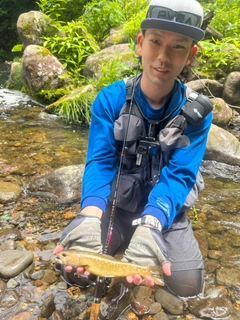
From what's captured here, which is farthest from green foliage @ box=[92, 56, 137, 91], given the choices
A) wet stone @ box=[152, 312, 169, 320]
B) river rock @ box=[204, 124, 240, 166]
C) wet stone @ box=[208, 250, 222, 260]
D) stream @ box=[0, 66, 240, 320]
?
wet stone @ box=[152, 312, 169, 320]

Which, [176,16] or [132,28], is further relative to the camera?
[132,28]

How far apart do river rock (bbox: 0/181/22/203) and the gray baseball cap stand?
278 centimetres

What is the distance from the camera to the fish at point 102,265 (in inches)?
85.6

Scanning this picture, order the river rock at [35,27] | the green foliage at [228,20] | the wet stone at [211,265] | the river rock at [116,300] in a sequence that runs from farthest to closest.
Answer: the river rock at [35,27], the green foliage at [228,20], the wet stone at [211,265], the river rock at [116,300]

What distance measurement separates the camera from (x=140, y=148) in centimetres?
289

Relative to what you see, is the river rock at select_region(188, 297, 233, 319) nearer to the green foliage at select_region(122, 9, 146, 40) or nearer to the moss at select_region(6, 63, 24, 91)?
the green foliage at select_region(122, 9, 146, 40)

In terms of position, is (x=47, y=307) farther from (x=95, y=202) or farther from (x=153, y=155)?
(x=153, y=155)

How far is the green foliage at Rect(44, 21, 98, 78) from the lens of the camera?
984 centimetres

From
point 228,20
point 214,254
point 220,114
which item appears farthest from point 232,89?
point 214,254

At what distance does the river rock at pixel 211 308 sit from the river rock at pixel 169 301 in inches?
4.0

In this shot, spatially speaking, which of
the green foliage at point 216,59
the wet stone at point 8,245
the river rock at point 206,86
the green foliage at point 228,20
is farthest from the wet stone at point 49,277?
the green foliage at point 228,20

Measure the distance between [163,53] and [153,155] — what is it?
2.94ft

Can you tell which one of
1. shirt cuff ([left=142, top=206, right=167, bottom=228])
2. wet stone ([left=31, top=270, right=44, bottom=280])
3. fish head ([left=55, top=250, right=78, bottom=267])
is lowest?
wet stone ([left=31, top=270, right=44, bottom=280])

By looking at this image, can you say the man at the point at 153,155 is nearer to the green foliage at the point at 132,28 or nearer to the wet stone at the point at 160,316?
the wet stone at the point at 160,316
